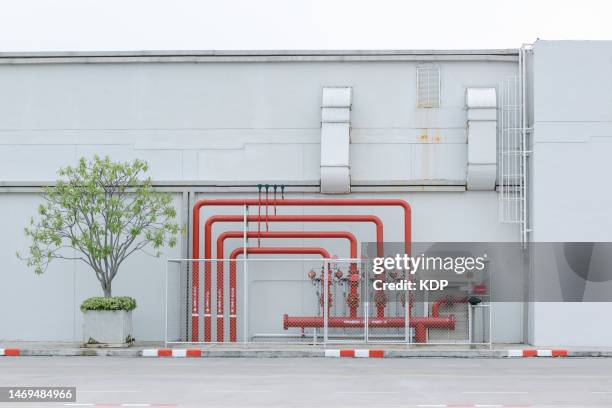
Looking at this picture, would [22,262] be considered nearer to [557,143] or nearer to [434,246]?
[434,246]

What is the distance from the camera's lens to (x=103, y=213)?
25.0m

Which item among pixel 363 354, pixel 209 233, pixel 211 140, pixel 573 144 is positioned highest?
pixel 211 140

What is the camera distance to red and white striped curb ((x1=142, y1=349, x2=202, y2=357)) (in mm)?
23625

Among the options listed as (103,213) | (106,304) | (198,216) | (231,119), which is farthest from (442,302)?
(103,213)

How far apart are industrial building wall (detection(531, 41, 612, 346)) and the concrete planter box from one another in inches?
369

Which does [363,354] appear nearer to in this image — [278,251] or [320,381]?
[278,251]

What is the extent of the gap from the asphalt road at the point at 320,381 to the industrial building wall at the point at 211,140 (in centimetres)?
357

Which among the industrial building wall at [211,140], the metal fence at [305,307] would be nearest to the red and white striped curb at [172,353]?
the metal fence at [305,307]

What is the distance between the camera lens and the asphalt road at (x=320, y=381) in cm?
1465

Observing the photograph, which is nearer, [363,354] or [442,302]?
[363,354]

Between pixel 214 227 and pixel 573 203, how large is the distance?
8.48m

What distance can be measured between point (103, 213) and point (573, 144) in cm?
1086

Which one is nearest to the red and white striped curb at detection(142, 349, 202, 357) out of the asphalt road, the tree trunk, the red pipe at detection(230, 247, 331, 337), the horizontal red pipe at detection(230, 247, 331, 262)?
the asphalt road

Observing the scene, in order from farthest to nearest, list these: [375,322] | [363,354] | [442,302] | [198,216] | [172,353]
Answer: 1. [198,216]
2. [442,302]
3. [375,322]
4. [172,353]
5. [363,354]
